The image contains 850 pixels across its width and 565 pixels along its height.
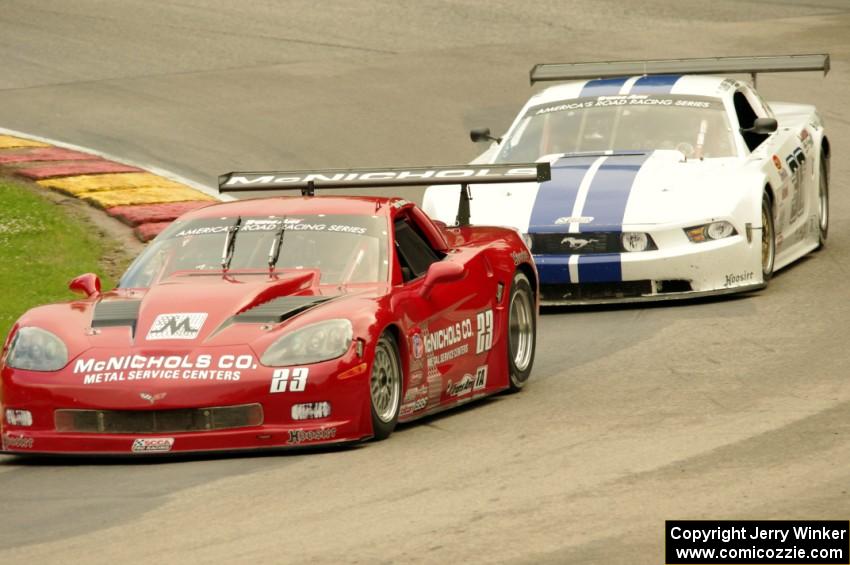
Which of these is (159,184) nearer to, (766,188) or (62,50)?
(766,188)

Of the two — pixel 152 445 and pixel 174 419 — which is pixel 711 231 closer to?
pixel 174 419

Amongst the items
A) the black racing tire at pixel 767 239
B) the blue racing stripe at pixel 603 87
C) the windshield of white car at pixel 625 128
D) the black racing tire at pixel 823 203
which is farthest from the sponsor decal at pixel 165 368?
the black racing tire at pixel 823 203

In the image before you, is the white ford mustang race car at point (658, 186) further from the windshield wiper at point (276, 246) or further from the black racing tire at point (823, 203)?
the windshield wiper at point (276, 246)

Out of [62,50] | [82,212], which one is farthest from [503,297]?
Result: [62,50]

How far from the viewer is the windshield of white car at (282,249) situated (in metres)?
9.56

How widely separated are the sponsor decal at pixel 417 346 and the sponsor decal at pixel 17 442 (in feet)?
6.19

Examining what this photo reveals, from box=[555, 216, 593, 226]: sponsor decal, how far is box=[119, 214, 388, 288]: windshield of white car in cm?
310

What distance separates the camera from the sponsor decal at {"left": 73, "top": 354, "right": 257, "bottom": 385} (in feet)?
27.7

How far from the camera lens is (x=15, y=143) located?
18.2 meters

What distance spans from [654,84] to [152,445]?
741 cm

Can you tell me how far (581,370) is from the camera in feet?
35.6

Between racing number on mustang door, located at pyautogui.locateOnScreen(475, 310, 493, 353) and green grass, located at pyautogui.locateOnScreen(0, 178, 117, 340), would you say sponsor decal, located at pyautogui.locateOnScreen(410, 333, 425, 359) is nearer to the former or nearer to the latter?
racing number on mustang door, located at pyautogui.locateOnScreen(475, 310, 493, 353)

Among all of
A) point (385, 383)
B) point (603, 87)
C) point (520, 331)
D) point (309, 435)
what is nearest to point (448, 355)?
point (385, 383)

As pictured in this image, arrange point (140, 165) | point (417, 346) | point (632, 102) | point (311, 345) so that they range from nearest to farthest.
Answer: point (311, 345), point (417, 346), point (632, 102), point (140, 165)
